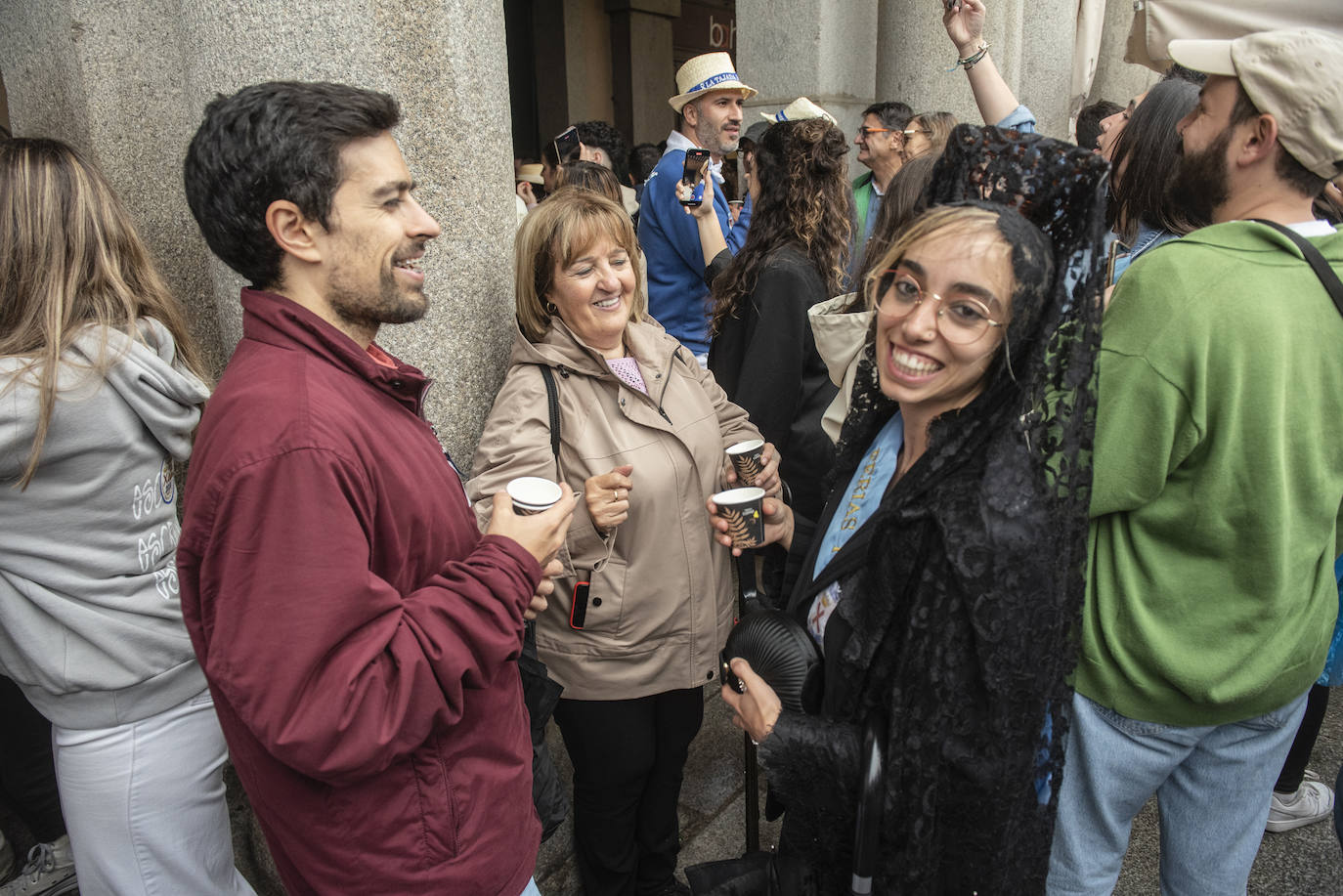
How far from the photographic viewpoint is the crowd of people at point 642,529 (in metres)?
1.35

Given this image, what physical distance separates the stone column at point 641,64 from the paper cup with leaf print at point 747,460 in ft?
32.5

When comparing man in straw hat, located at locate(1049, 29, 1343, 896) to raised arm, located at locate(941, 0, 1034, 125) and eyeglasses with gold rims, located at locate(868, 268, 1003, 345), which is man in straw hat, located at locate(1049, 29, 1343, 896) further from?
raised arm, located at locate(941, 0, 1034, 125)

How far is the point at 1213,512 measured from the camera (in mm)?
1629

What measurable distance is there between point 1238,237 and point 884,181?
349 centimetres

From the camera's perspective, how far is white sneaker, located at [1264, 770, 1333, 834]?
10.0 ft

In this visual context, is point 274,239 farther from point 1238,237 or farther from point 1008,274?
point 1238,237

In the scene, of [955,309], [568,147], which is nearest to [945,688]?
[955,309]

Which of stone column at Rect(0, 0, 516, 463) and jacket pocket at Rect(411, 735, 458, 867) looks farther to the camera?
stone column at Rect(0, 0, 516, 463)

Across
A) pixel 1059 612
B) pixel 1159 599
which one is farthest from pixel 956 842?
pixel 1159 599

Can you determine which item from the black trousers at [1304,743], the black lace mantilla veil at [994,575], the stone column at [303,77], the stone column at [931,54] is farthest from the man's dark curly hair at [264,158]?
the stone column at [931,54]

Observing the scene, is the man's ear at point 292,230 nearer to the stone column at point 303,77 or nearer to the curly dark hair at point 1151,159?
the stone column at point 303,77

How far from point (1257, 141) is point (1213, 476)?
0.70 meters

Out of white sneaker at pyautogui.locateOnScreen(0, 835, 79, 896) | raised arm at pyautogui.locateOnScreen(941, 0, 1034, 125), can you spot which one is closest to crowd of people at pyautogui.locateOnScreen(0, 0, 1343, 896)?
white sneaker at pyautogui.locateOnScreen(0, 835, 79, 896)

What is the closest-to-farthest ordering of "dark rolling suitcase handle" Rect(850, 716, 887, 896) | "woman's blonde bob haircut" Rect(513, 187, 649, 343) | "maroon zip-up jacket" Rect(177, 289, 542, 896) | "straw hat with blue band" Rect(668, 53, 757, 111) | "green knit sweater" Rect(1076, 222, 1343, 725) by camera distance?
1. "maroon zip-up jacket" Rect(177, 289, 542, 896)
2. "dark rolling suitcase handle" Rect(850, 716, 887, 896)
3. "green knit sweater" Rect(1076, 222, 1343, 725)
4. "woman's blonde bob haircut" Rect(513, 187, 649, 343)
5. "straw hat with blue band" Rect(668, 53, 757, 111)
